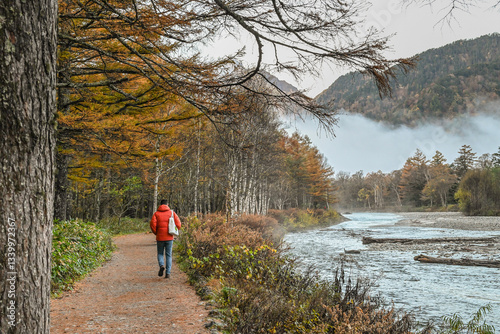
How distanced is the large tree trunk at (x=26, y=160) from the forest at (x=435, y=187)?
46657 mm

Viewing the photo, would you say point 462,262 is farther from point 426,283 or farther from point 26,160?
point 26,160

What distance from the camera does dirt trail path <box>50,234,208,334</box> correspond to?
4.18 meters

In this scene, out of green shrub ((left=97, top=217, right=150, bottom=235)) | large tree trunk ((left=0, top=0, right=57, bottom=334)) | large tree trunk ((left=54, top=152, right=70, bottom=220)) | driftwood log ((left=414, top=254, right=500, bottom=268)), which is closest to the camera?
large tree trunk ((left=0, top=0, right=57, bottom=334))

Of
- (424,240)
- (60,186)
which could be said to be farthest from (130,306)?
(424,240)

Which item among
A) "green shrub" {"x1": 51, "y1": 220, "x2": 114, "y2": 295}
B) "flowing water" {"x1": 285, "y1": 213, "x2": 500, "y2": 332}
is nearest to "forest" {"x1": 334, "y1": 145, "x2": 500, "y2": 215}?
"flowing water" {"x1": 285, "y1": 213, "x2": 500, "y2": 332}

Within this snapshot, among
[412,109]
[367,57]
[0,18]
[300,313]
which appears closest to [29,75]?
[0,18]

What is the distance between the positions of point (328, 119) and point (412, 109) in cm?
16752

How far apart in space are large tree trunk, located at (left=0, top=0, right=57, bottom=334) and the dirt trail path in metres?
2.52

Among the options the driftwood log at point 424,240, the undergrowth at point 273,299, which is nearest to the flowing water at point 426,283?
the undergrowth at point 273,299

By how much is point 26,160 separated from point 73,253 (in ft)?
21.6

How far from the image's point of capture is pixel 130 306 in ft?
16.9

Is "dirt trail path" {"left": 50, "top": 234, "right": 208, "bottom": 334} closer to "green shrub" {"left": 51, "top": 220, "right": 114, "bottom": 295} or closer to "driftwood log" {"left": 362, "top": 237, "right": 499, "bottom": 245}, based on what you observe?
"green shrub" {"left": 51, "top": 220, "right": 114, "bottom": 295}

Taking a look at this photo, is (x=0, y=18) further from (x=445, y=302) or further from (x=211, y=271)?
(x=445, y=302)

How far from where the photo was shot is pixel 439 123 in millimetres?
151625
